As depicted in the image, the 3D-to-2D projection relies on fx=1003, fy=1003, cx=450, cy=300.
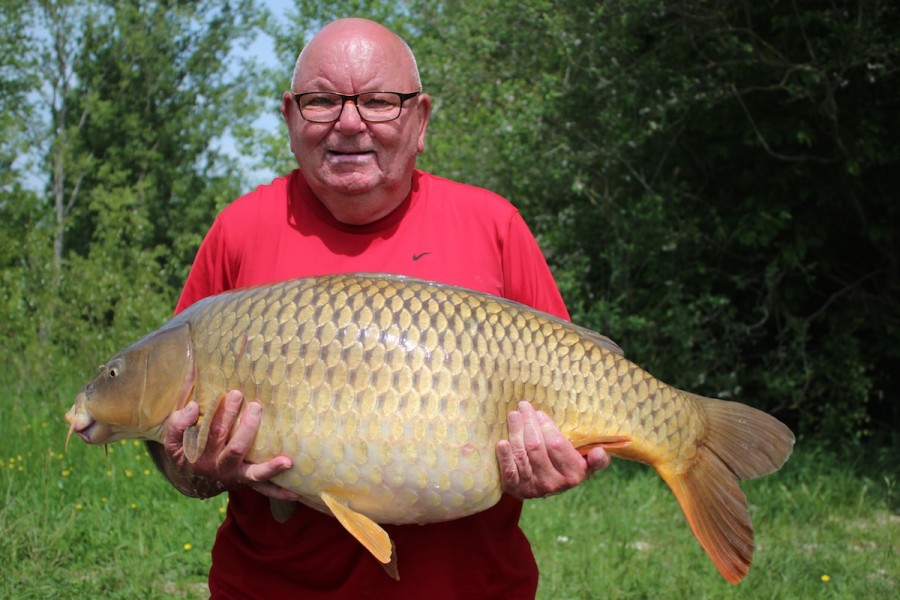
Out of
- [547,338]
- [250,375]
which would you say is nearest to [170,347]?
[250,375]

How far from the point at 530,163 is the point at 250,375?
448cm

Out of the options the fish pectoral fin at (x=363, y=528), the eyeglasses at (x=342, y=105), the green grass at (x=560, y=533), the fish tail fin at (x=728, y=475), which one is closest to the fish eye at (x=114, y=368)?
the fish pectoral fin at (x=363, y=528)

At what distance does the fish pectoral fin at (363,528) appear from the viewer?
1416 mm

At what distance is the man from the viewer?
161 cm

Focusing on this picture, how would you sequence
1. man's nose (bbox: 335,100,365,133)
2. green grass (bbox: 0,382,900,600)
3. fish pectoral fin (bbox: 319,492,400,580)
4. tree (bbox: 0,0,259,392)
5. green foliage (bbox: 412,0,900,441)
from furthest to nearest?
tree (bbox: 0,0,259,392), green foliage (bbox: 412,0,900,441), green grass (bbox: 0,382,900,600), man's nose (bbox: 335,100,365,133), fish pectoral fin (bbox: 319,492,400,580)

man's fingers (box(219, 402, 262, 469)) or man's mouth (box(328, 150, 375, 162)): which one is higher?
man's mouth (box(328, 150, 375, 162))

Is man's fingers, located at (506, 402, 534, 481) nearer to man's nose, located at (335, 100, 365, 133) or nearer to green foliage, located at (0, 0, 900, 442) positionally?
man's nose, located at (335, 100, 365, 133)

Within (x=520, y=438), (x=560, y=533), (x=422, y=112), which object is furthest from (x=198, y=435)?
(x=560, y=533)

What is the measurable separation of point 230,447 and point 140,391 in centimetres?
20

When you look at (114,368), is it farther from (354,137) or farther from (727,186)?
(727,186)

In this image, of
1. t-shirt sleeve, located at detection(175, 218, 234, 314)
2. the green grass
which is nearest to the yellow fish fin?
t-shirt sleeve, located at detection(175, 218, 234, 314)

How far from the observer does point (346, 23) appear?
1.72 meters

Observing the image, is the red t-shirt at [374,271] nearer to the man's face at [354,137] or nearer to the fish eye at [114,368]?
the man's face at [354,137]

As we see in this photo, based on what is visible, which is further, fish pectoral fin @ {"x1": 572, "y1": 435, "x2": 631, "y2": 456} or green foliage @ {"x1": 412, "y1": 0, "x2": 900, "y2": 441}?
green foliage @ {"x1": 412, "y1": 0, "x2": 900, "y2": 441}
